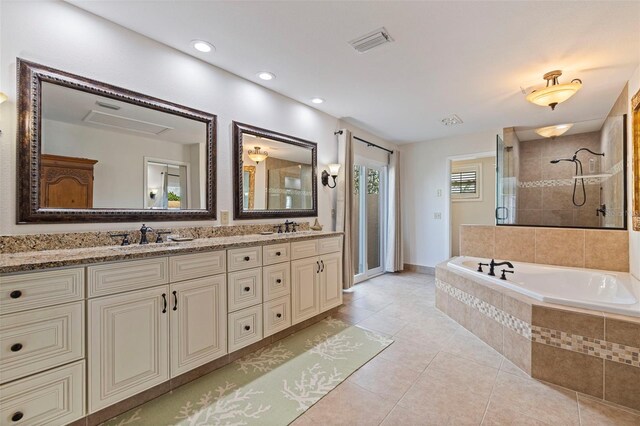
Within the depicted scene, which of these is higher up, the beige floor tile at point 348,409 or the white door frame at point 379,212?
the white door frame at point 379,212

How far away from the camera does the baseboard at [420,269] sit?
515cm

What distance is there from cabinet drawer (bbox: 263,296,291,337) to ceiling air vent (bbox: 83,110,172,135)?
1651 mm

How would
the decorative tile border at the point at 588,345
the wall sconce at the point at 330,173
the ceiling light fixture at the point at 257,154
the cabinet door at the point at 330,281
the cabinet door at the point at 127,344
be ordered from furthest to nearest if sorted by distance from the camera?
the wall sconce at the point at 330,173 → the cabinet door at the point at 330,281 → the ceiling light fixture at the point at 257,154 → the decorative tile border at the point at 588,345 → the cabinet door at the point at 127,344

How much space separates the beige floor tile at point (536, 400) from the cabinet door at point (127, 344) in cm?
210

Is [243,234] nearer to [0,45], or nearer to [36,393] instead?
[36,393]

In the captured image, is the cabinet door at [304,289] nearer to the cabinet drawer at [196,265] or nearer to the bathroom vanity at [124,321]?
the bathroom vanity at [124,321]

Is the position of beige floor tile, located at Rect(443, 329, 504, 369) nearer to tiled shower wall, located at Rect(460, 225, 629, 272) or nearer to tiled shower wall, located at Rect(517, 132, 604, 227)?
tiled shower wall, located at Rect(460, 225, 629, 272)

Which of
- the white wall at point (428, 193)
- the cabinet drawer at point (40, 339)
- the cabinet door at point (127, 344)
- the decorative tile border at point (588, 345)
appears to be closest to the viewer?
the cabinet drawer at point (40, 339)

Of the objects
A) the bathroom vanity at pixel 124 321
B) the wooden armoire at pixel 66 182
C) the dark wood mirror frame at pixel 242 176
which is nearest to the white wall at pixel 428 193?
the dark wood mirror frame at pixel 242 176

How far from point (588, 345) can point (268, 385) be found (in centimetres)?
212

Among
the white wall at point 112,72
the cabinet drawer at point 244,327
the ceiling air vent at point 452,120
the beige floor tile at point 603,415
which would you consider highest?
the ceiling air vent at point 452,120

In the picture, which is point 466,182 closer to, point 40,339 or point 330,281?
point 330,281

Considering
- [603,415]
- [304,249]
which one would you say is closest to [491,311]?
[603,415]

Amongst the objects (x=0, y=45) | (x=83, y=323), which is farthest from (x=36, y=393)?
(x=0, y=45)
